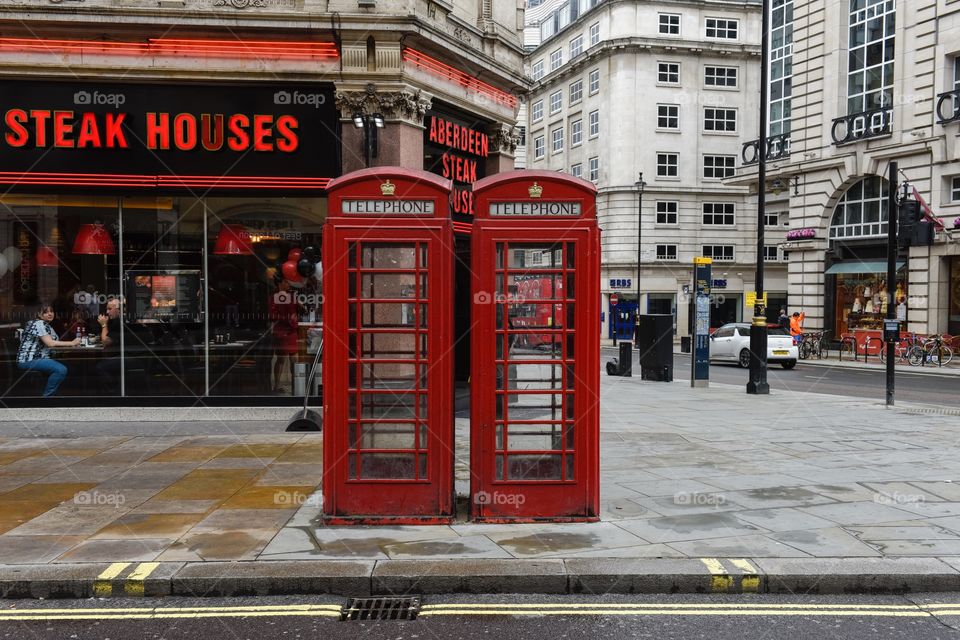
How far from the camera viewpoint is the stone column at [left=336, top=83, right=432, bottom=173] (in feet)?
37.6

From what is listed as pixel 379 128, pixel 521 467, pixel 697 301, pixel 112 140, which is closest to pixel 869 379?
pixel 697 301

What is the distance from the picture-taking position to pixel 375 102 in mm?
11500

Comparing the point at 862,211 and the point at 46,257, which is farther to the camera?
the point at 862,211

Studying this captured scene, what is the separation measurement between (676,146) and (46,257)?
4330 cm

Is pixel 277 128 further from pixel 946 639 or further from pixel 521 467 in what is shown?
pixel 946 639

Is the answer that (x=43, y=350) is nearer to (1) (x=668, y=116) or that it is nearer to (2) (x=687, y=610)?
(2) (x=687, y=610)

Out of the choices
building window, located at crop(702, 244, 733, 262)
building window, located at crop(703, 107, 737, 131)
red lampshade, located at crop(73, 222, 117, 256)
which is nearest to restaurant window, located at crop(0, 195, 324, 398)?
red lampshade, located at crop(73, 222, 117, 256)

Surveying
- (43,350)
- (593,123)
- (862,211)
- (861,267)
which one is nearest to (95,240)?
(43,350)

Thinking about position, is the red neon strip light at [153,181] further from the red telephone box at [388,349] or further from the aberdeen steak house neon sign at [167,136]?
the red telephone box at [388,349]

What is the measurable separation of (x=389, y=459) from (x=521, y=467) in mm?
1128

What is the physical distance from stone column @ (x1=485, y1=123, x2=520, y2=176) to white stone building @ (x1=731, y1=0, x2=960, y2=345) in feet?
67.5

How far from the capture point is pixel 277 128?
11.4m

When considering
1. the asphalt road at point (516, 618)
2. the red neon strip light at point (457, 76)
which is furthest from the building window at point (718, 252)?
the asphalt road at point (516, 618)

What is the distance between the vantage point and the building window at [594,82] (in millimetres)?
51125
